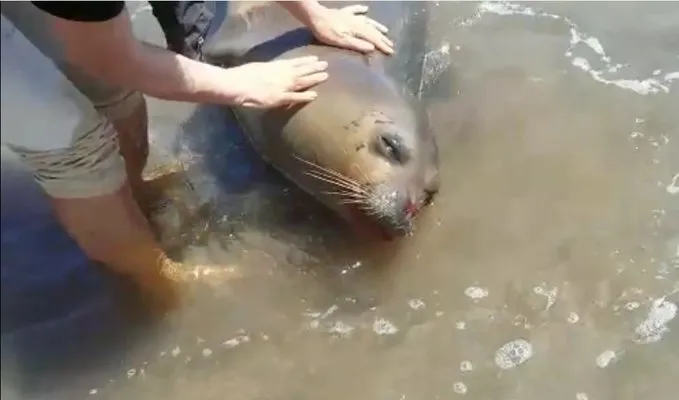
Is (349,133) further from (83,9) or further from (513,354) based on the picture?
(83,9)

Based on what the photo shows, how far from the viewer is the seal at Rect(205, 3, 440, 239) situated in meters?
2.49

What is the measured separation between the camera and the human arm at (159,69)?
192cm

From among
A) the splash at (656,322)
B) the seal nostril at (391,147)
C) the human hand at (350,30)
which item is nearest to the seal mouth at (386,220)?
the seal nostril at (391,147)

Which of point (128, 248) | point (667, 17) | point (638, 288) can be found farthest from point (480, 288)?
point (667, 17)

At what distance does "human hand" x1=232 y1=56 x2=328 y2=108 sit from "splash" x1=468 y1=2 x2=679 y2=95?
0.97m

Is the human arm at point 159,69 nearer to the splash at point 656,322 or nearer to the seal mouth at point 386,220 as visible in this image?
the seal mouth at point 386,220

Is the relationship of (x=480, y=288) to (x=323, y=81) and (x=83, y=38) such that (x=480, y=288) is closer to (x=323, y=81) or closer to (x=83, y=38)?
(x=323, y=81)

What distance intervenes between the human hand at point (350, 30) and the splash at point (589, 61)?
26.8 inches

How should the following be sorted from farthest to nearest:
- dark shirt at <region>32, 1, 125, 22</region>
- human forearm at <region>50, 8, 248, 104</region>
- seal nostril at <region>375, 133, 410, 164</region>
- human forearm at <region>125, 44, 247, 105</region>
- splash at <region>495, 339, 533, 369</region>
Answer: seal nostril at <region>375, 133, 410, 164</region>
splash at <region>495, 339, 533, 369</region>
human forearm at <region>125, 44, 247, 105</region>
human forearm at <region>50, 8, 248, 104</region>
dark shirt at <region>32, 1, 125, 22</region>

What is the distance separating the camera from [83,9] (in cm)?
185

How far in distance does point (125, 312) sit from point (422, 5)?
56.4 inches

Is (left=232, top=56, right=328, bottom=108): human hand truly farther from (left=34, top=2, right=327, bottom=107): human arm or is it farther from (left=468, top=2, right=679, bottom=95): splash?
(left=468, top=2, right=679, bottom=95): splash

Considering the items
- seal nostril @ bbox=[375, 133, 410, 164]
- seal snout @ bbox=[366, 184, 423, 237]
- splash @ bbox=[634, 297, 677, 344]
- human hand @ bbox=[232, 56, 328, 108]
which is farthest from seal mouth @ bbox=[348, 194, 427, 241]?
splash @ bbox=[634, 297, 677, 344]

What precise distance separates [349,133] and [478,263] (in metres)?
0.48
